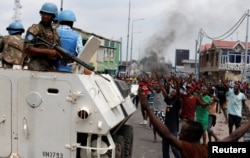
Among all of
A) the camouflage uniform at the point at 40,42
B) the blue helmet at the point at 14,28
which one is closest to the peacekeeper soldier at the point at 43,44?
the camouflage uniform at the point at 40,42

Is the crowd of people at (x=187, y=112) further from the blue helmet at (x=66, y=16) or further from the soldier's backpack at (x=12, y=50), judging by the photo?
the soldier's backpack at (x=12, y=50)

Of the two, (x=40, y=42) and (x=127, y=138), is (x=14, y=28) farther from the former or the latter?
(x=127, y=138)

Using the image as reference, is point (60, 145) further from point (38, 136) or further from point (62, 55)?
point (62, 55)

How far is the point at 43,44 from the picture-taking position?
5.75 meters

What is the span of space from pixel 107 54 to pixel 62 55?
51.6 meters

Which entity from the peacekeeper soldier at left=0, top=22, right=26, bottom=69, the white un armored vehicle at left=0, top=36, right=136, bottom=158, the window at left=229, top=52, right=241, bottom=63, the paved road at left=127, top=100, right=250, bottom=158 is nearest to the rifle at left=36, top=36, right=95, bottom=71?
the white un armored vehicle at left=0, top=36, right=136, bottom=158

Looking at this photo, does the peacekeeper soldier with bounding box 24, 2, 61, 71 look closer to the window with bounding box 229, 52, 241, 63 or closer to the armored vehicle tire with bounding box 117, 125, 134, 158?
the armored vehicle tire with bounding box 117, 125, 134, 158

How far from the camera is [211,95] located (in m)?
12.6

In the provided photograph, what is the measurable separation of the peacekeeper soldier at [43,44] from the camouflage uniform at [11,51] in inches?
40.5

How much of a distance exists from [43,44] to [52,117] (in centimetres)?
90

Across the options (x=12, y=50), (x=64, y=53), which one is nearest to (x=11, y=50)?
(x=12, y=50)

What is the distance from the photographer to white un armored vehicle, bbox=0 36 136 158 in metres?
5.27

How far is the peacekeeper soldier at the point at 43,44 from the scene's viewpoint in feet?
18.7

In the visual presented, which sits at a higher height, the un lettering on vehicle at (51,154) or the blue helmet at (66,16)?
the blue helmet at (66,16)
